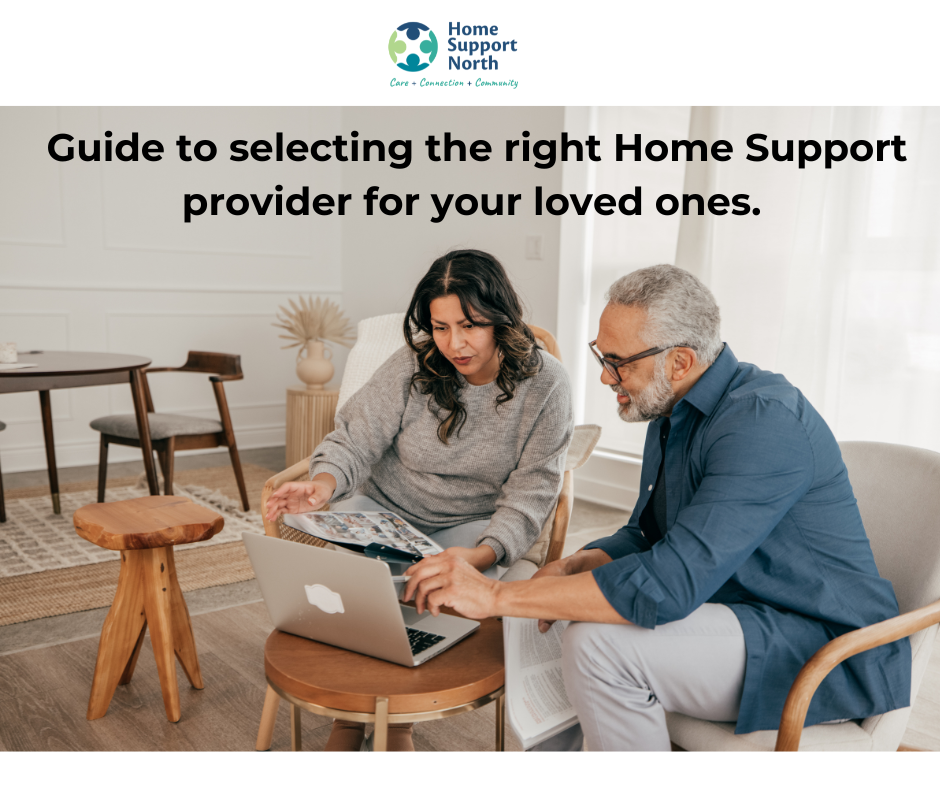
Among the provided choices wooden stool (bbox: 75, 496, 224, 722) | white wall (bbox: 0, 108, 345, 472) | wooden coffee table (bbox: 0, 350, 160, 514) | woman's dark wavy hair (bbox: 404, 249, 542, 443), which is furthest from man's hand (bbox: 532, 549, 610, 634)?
white wall (bbox: 0, 108, 345, 472)

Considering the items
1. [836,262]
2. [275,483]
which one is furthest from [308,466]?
[836,262]

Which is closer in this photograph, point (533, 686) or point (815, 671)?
point (815, 671)

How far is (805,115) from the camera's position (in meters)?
3.00

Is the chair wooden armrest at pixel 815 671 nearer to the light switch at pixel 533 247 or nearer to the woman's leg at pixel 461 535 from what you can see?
the woman's leg at pixel 461 535

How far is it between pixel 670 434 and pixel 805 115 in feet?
7.31

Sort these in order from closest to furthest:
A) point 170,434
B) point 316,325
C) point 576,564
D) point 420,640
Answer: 1. point 420,640
2. point 576,564
3. point 170,434
4. point 316,325

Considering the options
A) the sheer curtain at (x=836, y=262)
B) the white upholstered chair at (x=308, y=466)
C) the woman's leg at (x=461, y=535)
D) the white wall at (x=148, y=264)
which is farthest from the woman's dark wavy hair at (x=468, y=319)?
the white wall at (x=148, y=264)

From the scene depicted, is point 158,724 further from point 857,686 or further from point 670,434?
point 857,686

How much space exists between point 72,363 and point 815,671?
3066 millimetres

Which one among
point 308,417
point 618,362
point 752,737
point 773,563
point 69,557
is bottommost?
point 69,557

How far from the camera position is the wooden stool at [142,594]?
1.88 m

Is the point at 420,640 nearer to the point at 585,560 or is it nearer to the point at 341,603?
the point at 341,603
